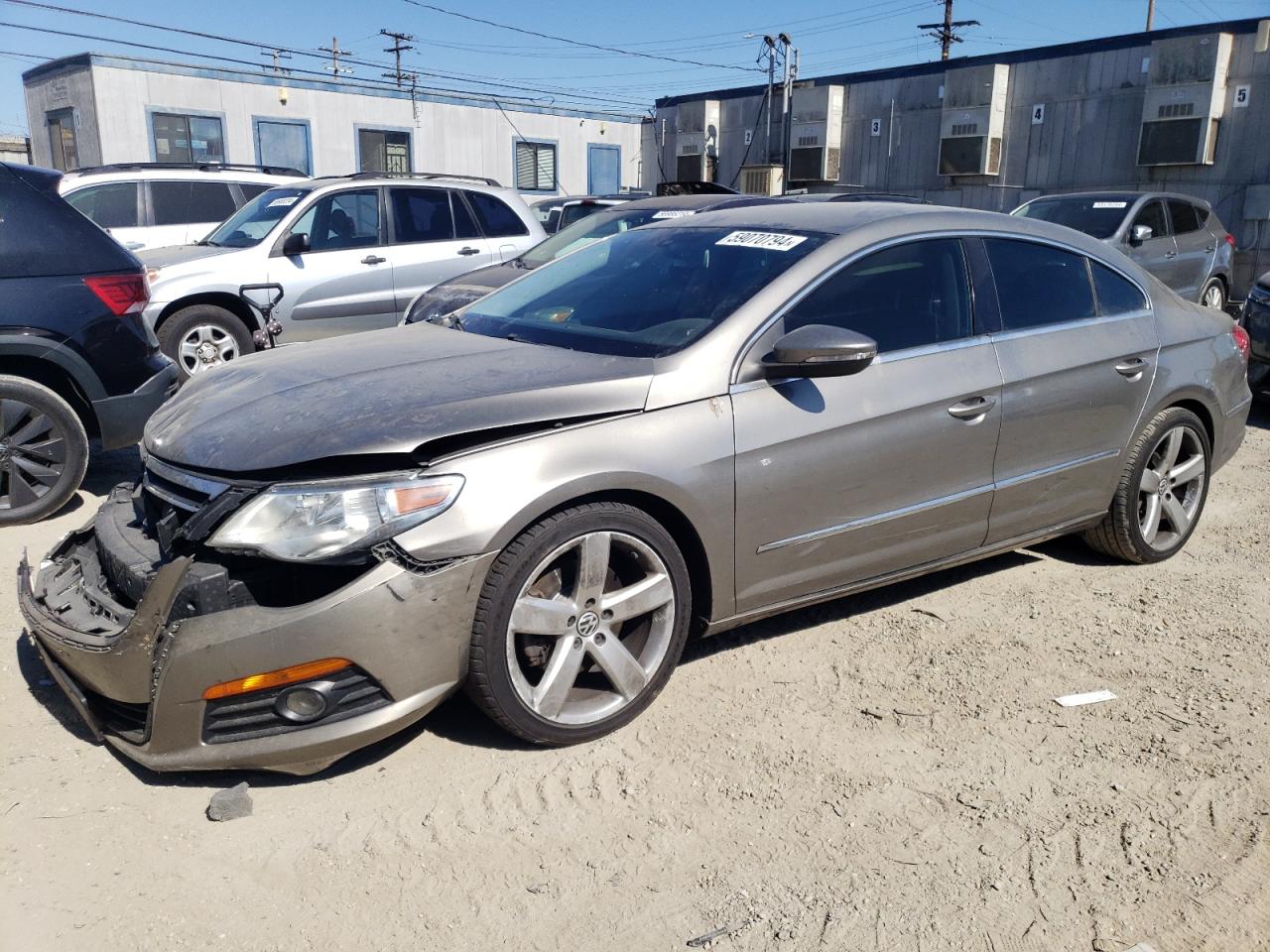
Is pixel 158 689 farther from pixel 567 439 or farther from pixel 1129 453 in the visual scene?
pixel 1129 453

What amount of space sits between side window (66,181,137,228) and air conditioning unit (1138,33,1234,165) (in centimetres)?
1555

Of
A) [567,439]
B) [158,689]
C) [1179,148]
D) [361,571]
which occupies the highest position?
[1179,148]

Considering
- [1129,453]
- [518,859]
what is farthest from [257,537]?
[1129,453]

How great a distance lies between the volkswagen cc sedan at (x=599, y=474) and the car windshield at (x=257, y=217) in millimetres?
5712

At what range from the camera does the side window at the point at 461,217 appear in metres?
9.87

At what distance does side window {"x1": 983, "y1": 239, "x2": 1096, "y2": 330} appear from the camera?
13.9 feet

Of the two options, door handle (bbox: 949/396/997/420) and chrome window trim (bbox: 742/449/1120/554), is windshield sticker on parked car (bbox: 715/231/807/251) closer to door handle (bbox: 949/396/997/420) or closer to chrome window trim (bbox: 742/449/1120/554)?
door handle (bbox: 949/396/997/420)

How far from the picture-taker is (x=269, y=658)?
2.79 m

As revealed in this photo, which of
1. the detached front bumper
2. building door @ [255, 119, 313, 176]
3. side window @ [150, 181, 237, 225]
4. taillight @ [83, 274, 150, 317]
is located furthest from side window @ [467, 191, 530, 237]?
building door @ [255, 119, 313, 176]

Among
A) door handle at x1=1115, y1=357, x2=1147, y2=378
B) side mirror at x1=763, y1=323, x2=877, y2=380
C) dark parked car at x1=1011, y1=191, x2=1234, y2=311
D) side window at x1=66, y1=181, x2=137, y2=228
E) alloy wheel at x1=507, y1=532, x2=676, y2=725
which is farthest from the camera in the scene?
dark parked car at x1=1011, y1=191, x2=1234, y2=311

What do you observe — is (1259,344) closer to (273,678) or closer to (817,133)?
(273,678)

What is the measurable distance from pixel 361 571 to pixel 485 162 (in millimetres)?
26444

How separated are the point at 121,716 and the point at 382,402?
1167 mm

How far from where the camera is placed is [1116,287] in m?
4.66
